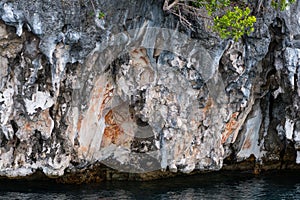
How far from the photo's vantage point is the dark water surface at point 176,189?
677 inches

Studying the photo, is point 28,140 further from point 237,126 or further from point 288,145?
point 288,145

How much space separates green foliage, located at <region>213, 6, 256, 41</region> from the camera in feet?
45.3

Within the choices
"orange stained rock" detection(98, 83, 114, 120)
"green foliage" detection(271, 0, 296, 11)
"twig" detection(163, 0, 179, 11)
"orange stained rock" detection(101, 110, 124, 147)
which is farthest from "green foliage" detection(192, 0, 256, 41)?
"orange stained rock" detection(101, 110, 124, 147)

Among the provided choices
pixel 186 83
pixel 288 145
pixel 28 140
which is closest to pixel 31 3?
pixel 28 140

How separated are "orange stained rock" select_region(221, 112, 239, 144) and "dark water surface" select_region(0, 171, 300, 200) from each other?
2024 millimetres

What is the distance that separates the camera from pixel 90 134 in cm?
1720

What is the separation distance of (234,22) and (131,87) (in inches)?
183

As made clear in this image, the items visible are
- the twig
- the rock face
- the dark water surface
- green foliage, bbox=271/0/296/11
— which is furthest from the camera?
the dark water surface

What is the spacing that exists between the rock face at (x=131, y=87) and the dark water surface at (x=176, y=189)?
74 centimetres

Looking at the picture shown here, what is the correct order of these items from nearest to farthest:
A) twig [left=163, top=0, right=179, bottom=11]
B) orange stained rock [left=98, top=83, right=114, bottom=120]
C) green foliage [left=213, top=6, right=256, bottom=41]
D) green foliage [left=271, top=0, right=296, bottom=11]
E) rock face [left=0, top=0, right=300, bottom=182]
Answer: green foliage [left=213, top=6, right=256, bottom=41] < twig [left=163, top=0, right=179, bottom=11] < rock face [left=0, top=0, right=300, bottom=182] < green foliage [left=271, top=0, right=296, bottom=11] < orange stained rock [left=98, top=83, right=114, bottom=120]

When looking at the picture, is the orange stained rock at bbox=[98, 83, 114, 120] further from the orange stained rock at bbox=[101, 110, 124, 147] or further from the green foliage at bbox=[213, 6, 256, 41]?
the green foliage at bbox=[213, 6, 256, 41]

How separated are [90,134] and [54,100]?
2200 millimetres

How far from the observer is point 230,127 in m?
18.7

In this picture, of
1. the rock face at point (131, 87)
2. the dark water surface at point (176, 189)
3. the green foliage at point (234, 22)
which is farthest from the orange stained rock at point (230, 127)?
the green foliage at point (234, 22)
